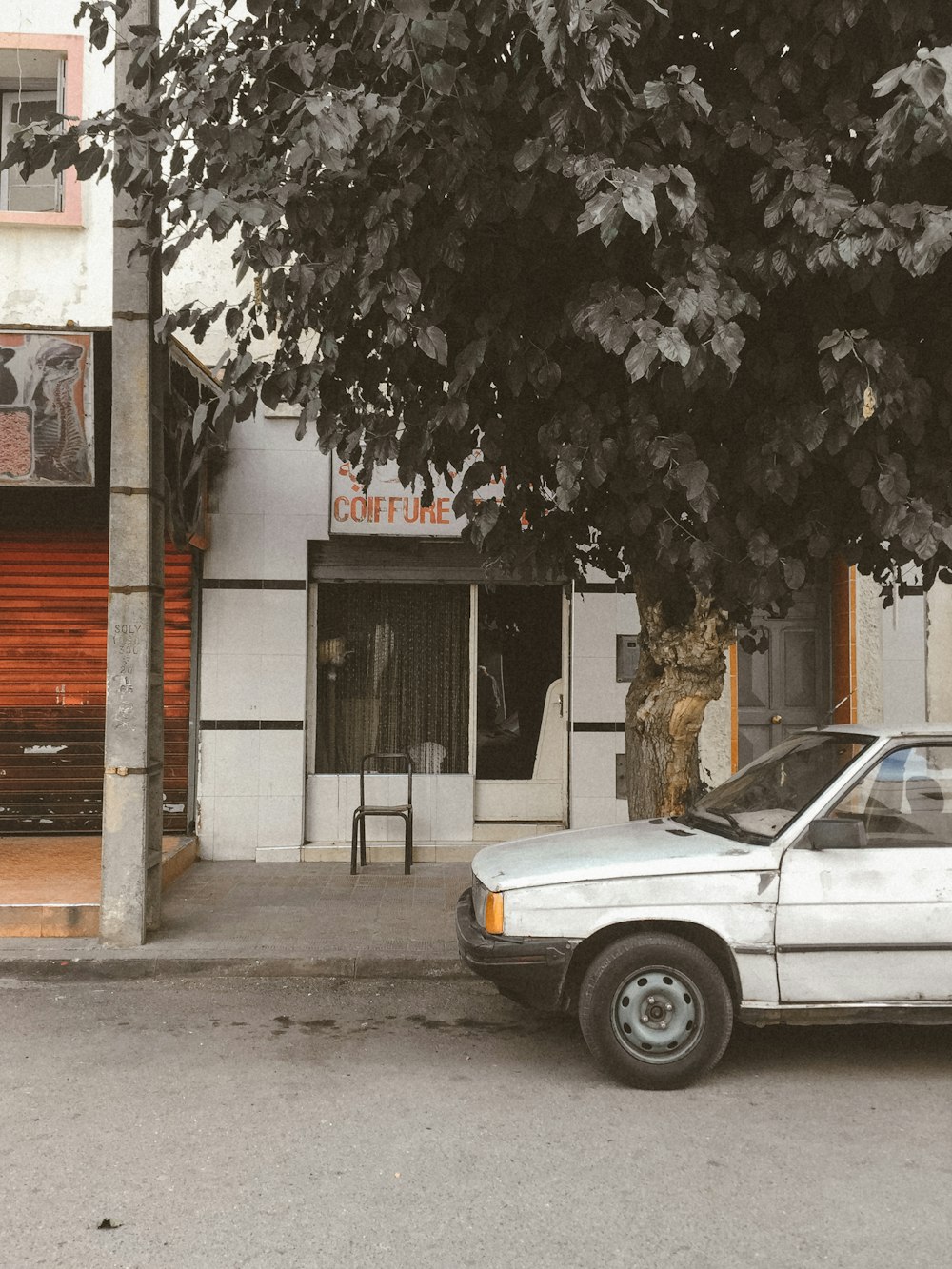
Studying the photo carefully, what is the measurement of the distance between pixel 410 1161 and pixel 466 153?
157 inches

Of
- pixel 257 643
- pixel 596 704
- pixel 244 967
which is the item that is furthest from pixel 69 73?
pixel 244 967

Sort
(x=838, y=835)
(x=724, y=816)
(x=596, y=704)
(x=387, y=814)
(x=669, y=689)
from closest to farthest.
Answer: (x=838, y=835), (x=724, y=816), (x=669, y=689), (x=387, y=814), (x=596, y=704)

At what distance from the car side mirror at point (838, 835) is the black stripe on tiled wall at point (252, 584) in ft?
19.8

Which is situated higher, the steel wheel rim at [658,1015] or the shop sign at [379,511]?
the shop sign at [379,511]

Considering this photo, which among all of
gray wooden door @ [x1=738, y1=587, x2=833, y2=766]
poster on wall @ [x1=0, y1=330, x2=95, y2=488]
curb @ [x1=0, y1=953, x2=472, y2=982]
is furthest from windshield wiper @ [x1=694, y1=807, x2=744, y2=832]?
poster on wall @ [x1=0, y1=330, x2=95, y2=488]

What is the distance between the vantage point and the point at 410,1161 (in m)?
3.82

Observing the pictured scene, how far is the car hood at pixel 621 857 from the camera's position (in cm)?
461

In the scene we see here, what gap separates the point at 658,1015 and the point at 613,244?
11.2 ft

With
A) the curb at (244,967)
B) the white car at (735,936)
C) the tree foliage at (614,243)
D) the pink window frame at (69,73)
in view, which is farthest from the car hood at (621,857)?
the pink window frame at (69,73)

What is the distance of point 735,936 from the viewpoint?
14.9 ft

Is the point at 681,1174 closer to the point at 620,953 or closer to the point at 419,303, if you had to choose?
the point at 620,953

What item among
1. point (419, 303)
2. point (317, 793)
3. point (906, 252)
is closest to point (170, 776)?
point (317, 793)

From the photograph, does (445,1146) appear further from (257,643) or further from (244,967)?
(257,643)

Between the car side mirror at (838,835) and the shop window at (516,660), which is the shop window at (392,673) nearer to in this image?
the shop window at (516,660)
